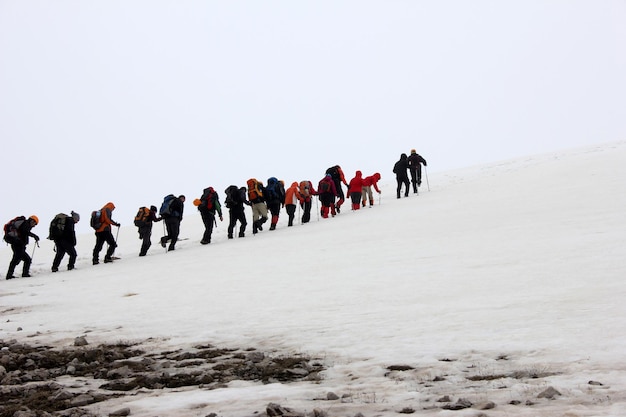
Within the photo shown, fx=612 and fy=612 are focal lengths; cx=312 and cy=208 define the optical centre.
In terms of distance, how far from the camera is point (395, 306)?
7.83 meters

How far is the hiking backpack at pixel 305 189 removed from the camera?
71.7 feet

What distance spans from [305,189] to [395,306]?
14380 mm

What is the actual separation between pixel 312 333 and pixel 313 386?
1914 millimetres

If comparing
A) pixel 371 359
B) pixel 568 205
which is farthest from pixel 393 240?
pixel 371 359

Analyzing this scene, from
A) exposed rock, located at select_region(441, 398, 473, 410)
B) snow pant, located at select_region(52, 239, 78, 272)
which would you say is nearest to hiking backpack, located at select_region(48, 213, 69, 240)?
snow pant, located at select_region(52, 239, 78, 272)

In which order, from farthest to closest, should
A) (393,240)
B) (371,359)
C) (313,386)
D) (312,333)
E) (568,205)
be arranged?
1. (568,205)
2. (393,240)
3. (312,333)
4. (371,359)
5. (313,386)

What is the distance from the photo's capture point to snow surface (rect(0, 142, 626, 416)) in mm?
4559

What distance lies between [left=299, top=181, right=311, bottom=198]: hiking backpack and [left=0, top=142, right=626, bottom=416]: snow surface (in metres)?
3.32

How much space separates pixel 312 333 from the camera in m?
6.83

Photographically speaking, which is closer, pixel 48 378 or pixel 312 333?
pixel 48 378

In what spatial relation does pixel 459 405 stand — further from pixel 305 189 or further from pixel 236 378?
pixel 305 189

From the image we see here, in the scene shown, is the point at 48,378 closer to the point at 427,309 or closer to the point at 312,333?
the point at 312,333

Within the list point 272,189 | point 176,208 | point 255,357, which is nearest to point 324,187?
point 272,189

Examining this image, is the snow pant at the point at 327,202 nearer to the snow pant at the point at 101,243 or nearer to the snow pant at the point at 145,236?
Answer: the snow pant at the point at 145,236
